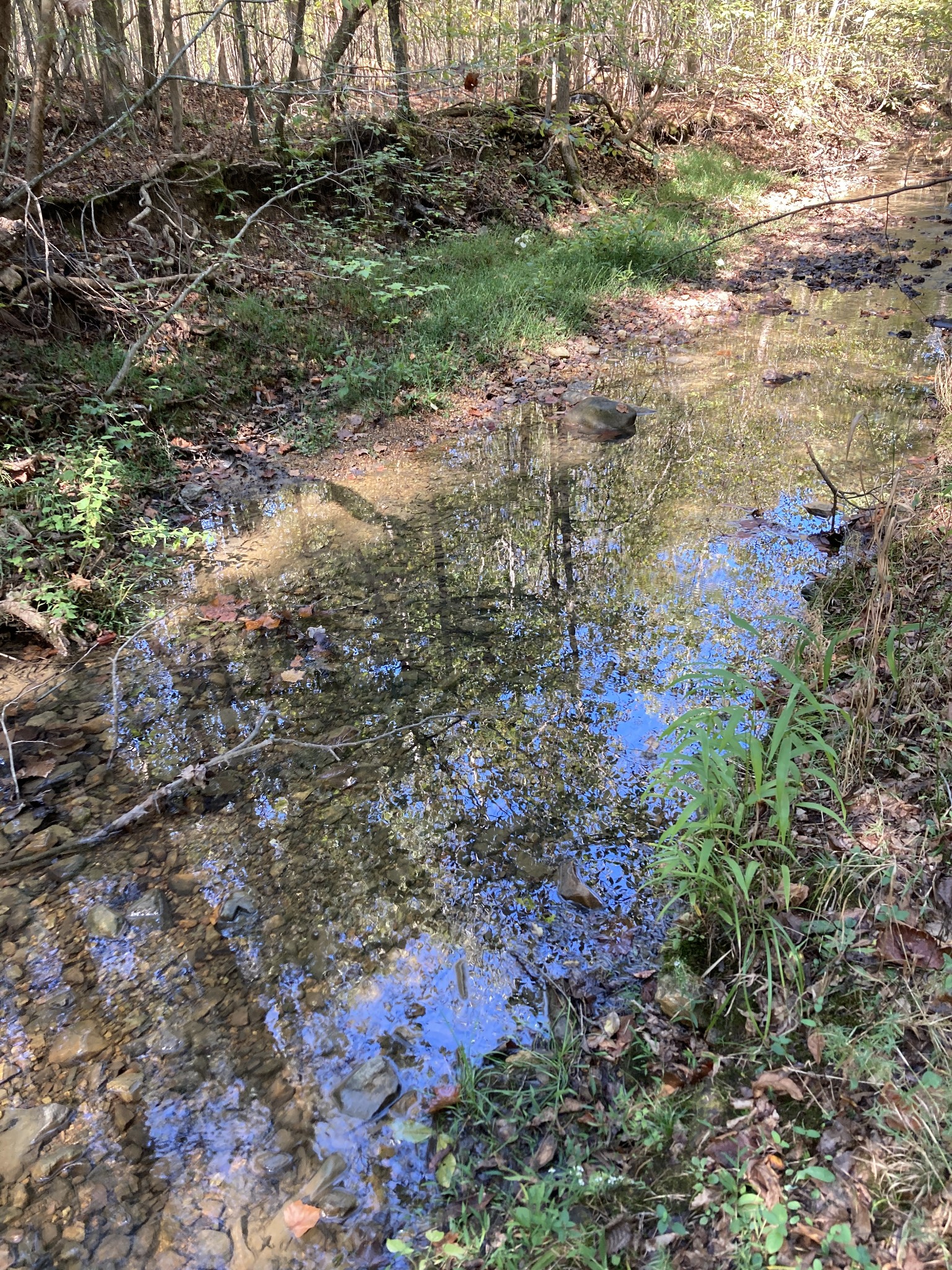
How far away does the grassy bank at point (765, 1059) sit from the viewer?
1.63 metres

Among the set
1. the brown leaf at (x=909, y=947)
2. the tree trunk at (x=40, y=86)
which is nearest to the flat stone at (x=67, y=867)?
the brown leaf at (x=909, y=947)

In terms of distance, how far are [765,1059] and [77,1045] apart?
2042 millimetres

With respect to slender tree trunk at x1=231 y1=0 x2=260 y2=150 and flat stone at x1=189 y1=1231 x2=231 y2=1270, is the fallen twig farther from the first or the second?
slender tree trunk at x1=231 y1=0 x2=260 y2=150

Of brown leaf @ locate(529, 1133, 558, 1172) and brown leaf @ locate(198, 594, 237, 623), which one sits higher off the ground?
brown leaf @ locate(198, 594, 237, 623)

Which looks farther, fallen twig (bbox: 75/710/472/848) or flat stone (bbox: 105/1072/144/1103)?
fallen twig (bbox: 75/710/472/848)

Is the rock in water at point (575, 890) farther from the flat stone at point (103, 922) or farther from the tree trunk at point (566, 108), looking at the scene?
the tree trunk at point (566, 108)

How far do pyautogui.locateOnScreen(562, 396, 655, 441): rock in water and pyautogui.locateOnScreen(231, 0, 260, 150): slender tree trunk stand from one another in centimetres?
432

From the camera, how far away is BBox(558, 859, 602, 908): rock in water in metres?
2.60

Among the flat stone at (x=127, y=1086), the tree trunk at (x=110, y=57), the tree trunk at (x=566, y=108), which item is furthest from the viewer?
the tree trunk at (x=566, y=108)

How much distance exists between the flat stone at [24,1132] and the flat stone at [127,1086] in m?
0.12

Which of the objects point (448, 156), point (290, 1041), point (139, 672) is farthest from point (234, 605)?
point (448, 156)

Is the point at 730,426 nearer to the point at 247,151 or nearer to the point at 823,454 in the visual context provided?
the point at 823,454

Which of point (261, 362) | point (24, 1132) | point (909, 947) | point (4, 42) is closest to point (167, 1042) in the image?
point (24, 1132)

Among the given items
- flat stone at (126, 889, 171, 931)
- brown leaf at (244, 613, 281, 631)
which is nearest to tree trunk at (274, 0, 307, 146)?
brown leaf at (244, 613, 281, 631)
